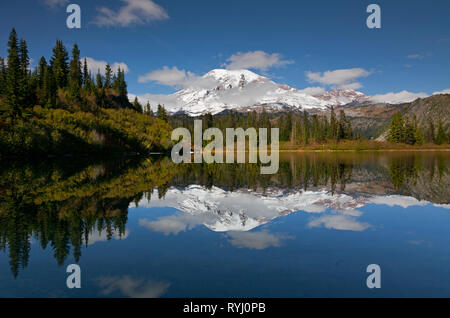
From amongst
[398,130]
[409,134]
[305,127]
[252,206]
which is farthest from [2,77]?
[409,134]

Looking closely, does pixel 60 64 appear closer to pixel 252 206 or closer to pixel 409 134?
pixel 252 206

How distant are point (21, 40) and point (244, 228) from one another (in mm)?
106596

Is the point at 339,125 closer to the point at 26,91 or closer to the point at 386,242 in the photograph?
the point at 26,91

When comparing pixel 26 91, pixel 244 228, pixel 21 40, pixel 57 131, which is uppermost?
pixel 21 40

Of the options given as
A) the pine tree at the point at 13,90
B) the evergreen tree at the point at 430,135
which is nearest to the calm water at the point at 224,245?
the pine tree at the point at 13,90

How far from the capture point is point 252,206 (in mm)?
16438

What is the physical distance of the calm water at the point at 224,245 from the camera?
22.0 feet

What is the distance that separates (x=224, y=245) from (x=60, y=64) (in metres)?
125

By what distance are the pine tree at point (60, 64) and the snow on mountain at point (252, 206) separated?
108814 mm

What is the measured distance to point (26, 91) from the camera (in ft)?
249

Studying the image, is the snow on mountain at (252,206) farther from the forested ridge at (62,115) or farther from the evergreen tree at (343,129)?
the evergreen tree at (343,129)
